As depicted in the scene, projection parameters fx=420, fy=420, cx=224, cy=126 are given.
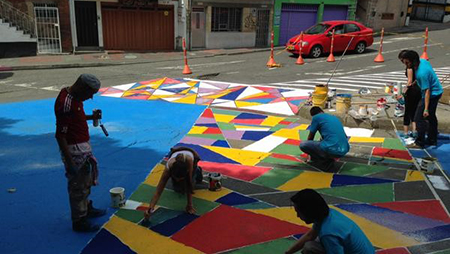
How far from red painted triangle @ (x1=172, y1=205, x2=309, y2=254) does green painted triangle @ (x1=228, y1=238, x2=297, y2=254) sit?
74 mm

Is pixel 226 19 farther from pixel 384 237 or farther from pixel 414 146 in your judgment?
pixel 384 237

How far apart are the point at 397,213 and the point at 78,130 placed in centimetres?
412

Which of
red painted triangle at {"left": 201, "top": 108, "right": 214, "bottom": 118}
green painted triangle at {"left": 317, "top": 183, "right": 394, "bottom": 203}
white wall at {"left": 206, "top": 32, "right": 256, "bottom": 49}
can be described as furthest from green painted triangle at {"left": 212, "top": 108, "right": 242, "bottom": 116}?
white wall at {"left": 206, "top": 32, "right": 256, "bottom": 49}

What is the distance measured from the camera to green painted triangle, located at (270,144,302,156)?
7875 millimetres

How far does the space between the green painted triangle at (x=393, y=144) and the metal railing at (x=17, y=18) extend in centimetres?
1927

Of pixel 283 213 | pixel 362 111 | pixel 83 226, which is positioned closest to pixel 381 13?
pixel 362 111

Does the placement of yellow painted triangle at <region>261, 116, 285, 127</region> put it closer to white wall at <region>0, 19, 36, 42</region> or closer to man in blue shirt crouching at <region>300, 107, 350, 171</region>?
man in blue shirt crouching at <region>300, 107, 350, 171</region>

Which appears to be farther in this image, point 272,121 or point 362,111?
point 272,121

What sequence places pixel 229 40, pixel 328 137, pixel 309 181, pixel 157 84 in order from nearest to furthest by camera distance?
pixel 309 181, pixel 328 137, pixel 157 84, pixel 229 40

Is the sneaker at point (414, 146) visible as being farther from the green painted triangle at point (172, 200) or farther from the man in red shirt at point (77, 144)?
the man in red shirt at point (77, 144)

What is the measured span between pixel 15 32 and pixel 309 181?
63.7ft

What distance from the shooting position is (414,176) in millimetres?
6668

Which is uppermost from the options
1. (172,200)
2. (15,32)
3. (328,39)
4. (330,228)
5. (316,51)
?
(328,39)

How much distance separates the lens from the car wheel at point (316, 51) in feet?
63.1
